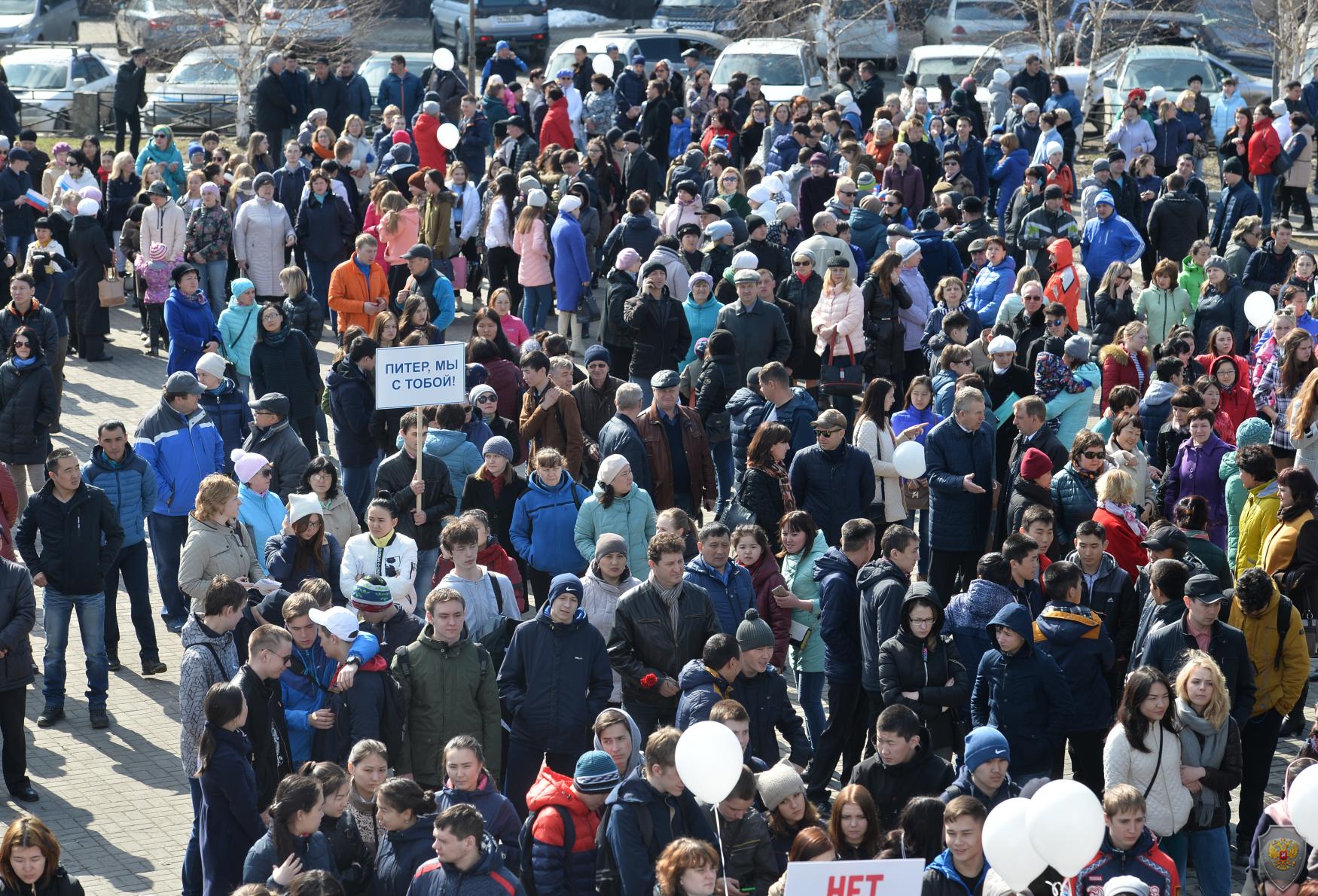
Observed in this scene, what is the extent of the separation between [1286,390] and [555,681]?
6.54 m

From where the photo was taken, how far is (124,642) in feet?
40.2

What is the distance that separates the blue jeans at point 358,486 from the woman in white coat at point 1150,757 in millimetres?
6810

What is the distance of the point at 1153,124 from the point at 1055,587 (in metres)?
16.4

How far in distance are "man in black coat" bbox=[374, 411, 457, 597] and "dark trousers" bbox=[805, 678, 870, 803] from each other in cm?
289

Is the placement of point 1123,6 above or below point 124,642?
above

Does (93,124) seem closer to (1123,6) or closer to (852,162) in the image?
(852,162)

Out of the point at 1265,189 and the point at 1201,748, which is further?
the point at 1265,189

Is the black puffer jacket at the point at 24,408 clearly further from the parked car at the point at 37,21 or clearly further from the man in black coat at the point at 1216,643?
the parked car at the point at 37,21

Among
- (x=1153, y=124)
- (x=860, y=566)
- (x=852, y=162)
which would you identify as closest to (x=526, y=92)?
(x=852, y=162)

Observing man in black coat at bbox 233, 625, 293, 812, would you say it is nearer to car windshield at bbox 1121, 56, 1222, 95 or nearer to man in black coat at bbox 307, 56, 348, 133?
man in black coat at bbox 307, 56, 348, 133

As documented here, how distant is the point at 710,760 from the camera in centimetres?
687

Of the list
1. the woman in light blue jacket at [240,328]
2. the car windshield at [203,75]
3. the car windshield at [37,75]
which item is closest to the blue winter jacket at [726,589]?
the woman in light blue jacket at [240,328]

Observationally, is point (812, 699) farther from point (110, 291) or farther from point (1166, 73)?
point (1166, 73)

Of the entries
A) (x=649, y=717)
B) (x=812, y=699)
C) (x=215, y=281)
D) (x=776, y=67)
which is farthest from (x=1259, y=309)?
(x=776, y=67)
